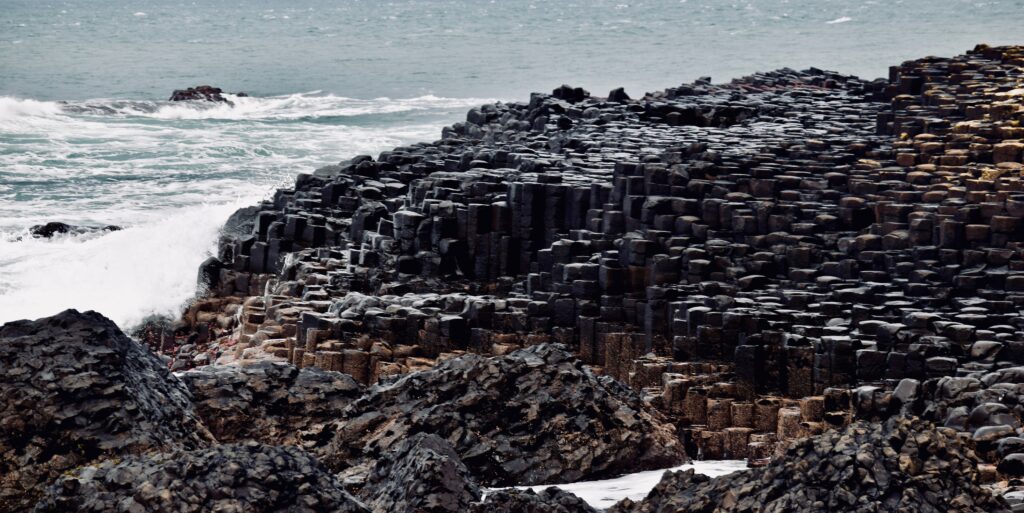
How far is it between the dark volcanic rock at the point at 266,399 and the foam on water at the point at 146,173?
25.8m

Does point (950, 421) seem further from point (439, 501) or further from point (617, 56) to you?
point (617, 56)

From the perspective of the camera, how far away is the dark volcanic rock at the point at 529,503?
15156 mm

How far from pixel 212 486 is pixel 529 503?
2.65 meters

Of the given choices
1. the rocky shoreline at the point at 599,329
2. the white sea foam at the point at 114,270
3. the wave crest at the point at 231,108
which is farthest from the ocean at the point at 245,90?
the rocky shoreline at the point at 599,329

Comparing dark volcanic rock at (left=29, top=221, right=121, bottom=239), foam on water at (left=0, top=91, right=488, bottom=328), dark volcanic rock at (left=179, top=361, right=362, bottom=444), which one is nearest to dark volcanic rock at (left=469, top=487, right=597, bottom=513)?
dark volcanic rock at (left=179, top=361, right=362, bottom=444)

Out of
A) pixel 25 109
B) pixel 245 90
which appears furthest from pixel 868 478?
pixel 245 90

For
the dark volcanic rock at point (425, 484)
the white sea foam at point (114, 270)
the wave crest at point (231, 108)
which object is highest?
the dark volcanic rock at point (425, 484)

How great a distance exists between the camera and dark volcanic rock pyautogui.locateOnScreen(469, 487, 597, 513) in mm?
15156

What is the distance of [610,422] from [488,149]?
27.3m

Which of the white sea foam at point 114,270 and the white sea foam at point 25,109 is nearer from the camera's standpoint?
the white sea foam at point 114,270

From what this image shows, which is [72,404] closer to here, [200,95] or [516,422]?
[516,422]

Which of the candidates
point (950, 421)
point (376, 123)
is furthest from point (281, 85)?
point (950, 421)

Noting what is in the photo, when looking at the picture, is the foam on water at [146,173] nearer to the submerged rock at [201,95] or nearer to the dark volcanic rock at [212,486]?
the submerged rock at [201,95]

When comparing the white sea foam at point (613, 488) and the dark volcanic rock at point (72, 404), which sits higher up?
the dark volcanic rock at point (72, 404)
